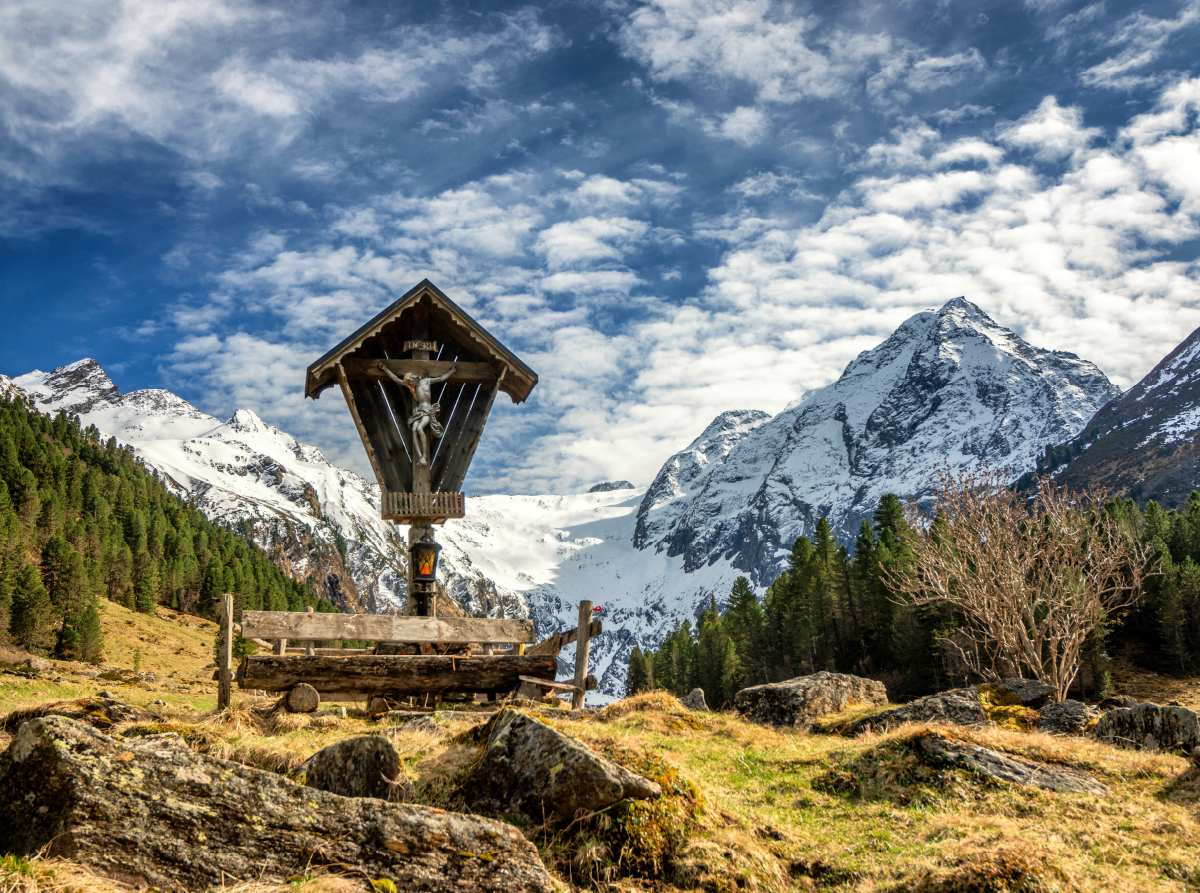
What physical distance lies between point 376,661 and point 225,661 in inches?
87.9

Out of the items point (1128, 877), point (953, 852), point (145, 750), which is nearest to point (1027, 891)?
point (953, 852)

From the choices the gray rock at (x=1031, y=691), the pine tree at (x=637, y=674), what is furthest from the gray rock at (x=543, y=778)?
the pine tree at (x=637, y=674)

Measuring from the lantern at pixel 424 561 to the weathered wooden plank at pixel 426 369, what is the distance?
3440 millimetres

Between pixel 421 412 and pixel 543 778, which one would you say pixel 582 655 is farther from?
pixel 543 778

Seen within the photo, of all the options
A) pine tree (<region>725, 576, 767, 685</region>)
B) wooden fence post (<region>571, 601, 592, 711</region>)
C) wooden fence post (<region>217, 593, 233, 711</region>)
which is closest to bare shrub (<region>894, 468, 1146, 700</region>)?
wooden fence post (<region>571, 601, 592, 711</region>)

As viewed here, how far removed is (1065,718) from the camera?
46.1 ft

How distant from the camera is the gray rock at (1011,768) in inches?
349

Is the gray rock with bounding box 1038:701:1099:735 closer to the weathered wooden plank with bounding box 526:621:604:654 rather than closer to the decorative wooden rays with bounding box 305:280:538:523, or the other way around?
the weathered wooden plank with bounding box 526:621:604:654

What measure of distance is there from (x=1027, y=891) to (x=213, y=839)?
18.2ft

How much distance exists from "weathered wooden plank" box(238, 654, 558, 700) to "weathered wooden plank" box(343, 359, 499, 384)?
231 inches

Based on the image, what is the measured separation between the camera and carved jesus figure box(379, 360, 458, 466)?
50.2 ft

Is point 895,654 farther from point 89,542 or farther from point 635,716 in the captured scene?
point 89,542

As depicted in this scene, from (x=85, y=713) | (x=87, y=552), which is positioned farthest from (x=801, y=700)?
(x=87, y=552)

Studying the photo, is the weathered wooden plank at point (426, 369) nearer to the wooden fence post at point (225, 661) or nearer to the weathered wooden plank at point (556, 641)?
the wooden fence post at point (225, 661)
